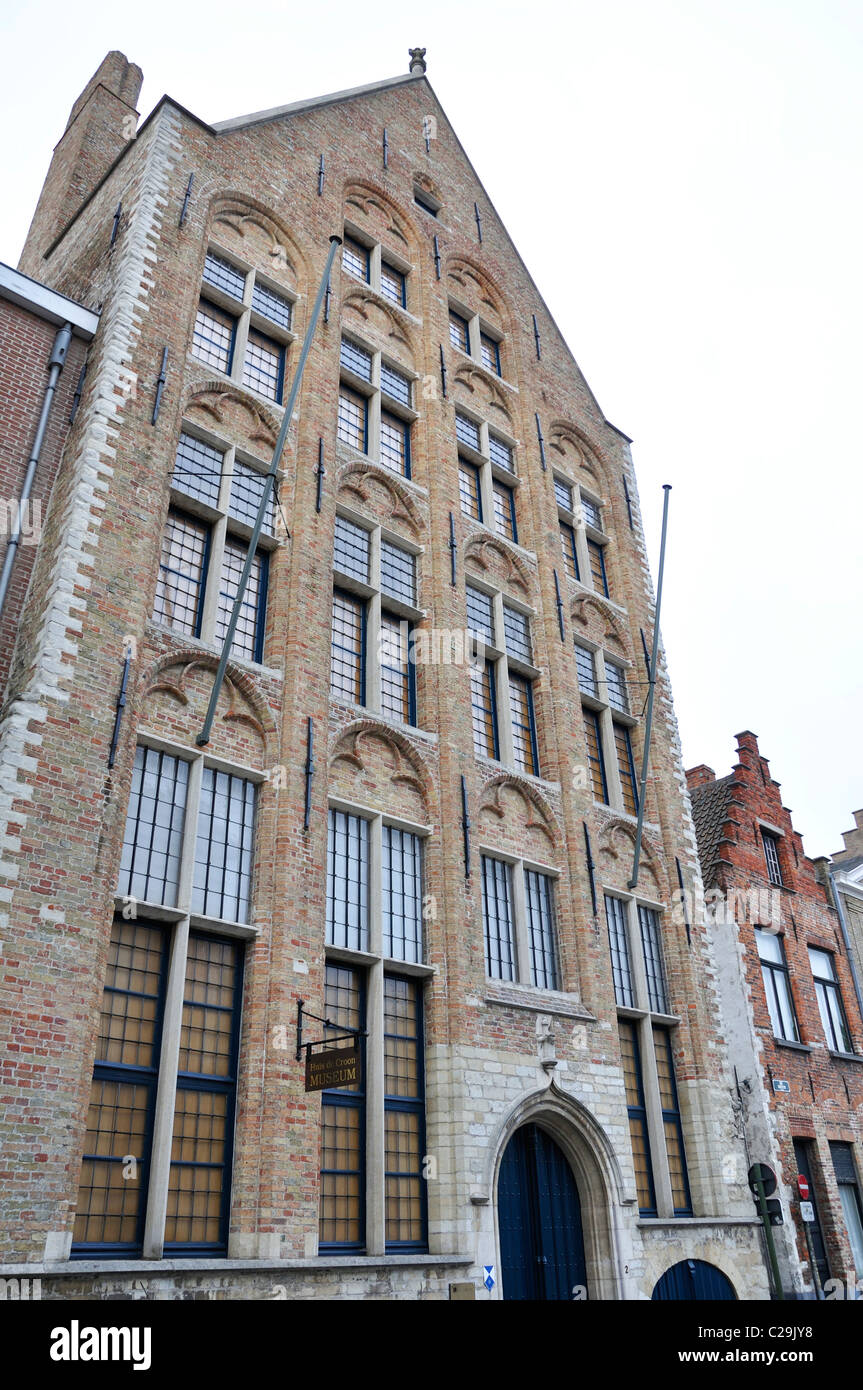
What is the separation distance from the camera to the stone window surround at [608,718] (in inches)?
716

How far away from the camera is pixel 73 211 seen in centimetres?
1705

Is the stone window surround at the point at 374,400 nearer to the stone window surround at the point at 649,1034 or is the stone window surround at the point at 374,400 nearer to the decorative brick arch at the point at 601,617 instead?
the decorative brick arch at the point at 601,617

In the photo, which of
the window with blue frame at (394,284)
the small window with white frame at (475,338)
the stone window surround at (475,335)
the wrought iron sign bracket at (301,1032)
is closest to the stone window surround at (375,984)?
the wrought iron sign bracket at (301,1032)

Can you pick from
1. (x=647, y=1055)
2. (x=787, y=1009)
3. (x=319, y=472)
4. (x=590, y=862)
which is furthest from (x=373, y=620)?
(x=787, y=1009)

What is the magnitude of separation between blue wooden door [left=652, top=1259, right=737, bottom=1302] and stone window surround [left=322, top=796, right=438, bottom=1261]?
5246 mm

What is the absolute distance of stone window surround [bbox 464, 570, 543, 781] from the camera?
52.9ft

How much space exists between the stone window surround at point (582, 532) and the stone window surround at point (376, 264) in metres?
4.85

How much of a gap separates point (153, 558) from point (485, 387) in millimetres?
10440

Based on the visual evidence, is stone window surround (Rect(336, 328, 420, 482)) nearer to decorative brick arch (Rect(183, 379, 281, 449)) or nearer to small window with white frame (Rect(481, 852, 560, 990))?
decorative brick arch (Rect(183, 379, 281, 449))

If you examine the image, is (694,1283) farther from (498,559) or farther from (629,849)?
(498,559)

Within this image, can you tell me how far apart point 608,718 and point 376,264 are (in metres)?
9.41

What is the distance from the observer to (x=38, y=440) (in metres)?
A: 11.6
